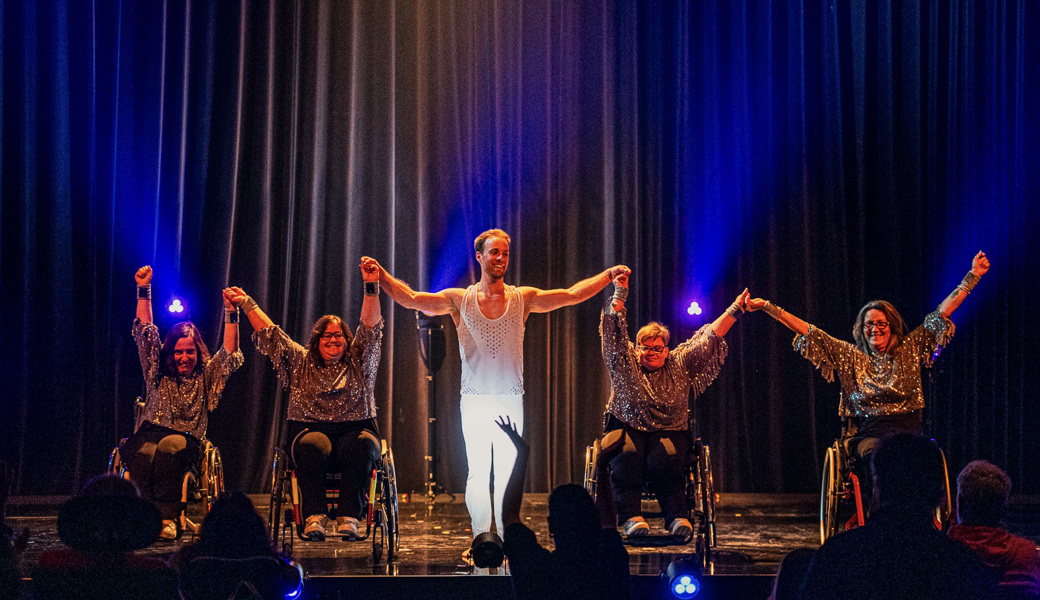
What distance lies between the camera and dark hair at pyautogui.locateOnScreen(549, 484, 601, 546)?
2.23m

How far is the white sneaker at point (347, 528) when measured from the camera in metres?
3.97

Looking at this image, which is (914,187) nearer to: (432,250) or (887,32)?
(887,32)

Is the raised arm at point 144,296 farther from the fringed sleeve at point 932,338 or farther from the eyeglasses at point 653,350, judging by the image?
the fringed sleeve at point 932,338

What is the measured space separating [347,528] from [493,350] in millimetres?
955

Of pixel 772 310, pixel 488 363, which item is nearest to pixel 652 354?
pixel 772 310

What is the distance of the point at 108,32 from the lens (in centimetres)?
582

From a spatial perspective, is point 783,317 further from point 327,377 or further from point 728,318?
point 327,377

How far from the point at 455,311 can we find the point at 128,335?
8.04 ft

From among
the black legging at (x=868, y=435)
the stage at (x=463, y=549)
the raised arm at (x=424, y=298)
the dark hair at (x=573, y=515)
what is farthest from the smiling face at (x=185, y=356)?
the black legging at (x=868, y=435)

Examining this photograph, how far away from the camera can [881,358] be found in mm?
4512

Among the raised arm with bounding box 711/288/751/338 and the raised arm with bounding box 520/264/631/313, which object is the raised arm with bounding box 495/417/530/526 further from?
the raised arm with bounding box 711/288/751/338

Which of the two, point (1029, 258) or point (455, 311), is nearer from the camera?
point (455, 311)

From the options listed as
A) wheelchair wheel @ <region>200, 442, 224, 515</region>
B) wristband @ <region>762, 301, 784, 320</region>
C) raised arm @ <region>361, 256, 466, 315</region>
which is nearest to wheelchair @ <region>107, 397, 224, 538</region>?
wheelchair wheel @ <region>200, 442, 224, 515</region>

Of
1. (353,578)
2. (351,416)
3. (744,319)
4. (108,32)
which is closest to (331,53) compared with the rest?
(108,32)
